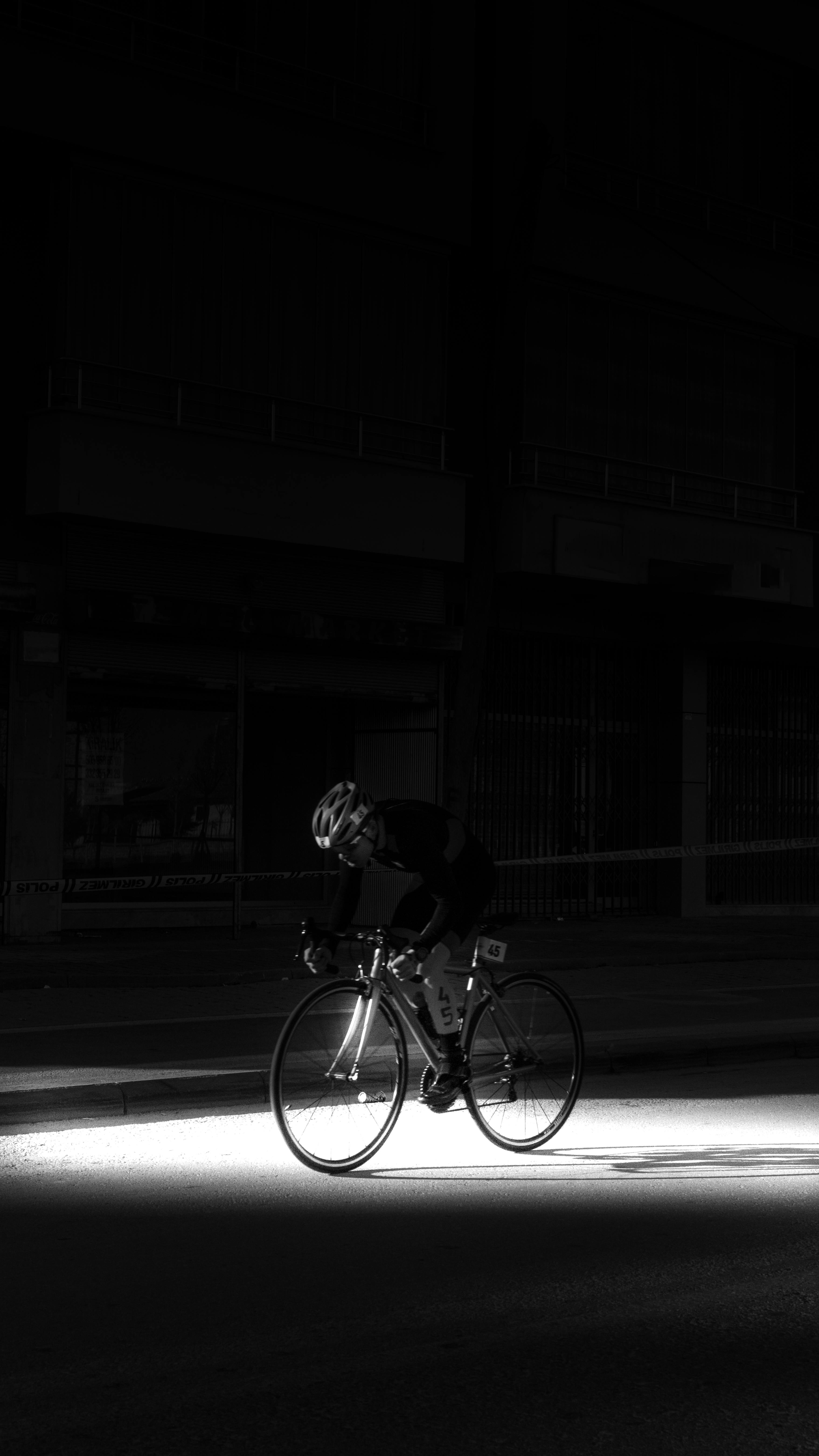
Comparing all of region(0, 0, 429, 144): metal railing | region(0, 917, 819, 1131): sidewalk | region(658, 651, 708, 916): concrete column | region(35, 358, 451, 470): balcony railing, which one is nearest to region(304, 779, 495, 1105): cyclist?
region(0, 917, 819, 1131): sidewalk

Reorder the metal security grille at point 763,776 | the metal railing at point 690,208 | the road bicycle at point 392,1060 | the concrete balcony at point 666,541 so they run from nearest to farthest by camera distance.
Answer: the road bicycle at point 392,1060
the concrete balcony at point 666,541
the metal railing at point 690,208
the metal security grille at point 763,776

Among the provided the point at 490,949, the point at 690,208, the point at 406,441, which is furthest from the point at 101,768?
the point at 490,949

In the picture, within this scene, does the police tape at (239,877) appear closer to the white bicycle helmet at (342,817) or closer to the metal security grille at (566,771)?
the metal security grille at (566,771)

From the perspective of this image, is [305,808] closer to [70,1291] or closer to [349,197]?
[349,197]

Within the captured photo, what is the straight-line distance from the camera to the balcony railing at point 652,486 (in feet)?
69.2

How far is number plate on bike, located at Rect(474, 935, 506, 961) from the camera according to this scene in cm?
768

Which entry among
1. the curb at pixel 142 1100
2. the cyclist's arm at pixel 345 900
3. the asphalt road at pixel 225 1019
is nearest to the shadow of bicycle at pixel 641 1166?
the cyclist's arm at pixel 345 900

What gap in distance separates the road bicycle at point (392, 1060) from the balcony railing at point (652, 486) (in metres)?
13.1

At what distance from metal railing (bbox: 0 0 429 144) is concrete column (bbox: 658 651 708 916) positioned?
7609mm

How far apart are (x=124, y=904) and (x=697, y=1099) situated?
34.9 ft

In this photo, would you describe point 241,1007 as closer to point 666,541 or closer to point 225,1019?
point 225,1019

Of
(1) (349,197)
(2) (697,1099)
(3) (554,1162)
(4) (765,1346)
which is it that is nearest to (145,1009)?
(2) (697,1099)

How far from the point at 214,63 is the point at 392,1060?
47.3 ft

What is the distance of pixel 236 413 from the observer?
18.9 m
